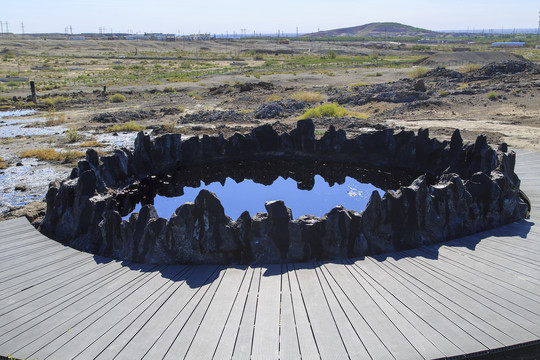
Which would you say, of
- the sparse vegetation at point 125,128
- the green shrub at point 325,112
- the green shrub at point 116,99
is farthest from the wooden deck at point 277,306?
the green shrub at point 116,99

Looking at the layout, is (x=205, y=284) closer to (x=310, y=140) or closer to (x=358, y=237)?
(x=358, y=237)

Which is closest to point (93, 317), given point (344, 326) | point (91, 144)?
point (344, 326)

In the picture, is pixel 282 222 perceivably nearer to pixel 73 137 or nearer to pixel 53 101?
pixel 73 137

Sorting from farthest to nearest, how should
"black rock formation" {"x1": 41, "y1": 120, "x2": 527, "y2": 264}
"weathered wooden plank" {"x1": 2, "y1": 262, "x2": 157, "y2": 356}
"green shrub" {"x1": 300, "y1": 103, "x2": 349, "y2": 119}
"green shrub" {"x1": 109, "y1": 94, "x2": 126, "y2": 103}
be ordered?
"green shrub" {"x1": 109, "y1": 94, "x2": 126, "y2": 103}
"green shrub" {"x1": 300, "y1": 103, "x2": 349, "y2": 119}
"black rock formation" {"x1": 41, "y1": 120, "x2": 527, "y2": 264}
"weathered wooden plank" {"x1": 2, "y1": 262, "x2": 157, "y2": 356}

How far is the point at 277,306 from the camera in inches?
242

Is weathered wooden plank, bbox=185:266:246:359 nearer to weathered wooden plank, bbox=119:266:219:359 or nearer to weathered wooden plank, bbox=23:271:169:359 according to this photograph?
weathered wooden plank, bbox=119:266:219:359

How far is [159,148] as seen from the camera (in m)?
15.0

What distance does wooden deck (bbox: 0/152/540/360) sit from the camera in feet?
17.7

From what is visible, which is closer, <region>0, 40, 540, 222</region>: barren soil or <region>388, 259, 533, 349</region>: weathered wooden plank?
<region>388, 259, 533, 349</region>: weathered wooden plank

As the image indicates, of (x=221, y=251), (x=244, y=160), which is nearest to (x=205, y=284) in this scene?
(x=221, y=251)

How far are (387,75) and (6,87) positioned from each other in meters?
39.1

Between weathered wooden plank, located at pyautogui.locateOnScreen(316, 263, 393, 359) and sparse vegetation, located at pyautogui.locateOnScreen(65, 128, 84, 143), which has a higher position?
sparse vegetation, located at pyautogui.locateOnScreen(65, 128, 84, 143)

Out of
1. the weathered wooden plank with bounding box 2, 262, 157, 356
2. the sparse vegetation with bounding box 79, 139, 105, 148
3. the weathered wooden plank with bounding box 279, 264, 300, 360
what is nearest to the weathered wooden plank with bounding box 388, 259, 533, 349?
the weathered wooden plank with bounding box 279, 264, 300, 360

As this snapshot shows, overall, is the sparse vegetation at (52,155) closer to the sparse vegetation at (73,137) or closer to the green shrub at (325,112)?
the sparse vegetation at (73,137)
